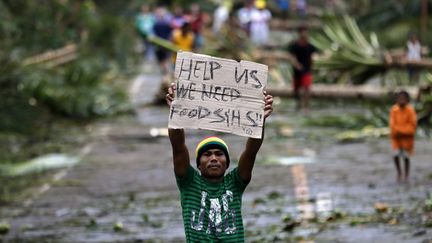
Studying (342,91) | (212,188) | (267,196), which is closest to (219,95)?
(212,188)

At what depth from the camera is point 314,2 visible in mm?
54031

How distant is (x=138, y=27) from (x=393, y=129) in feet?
76.4

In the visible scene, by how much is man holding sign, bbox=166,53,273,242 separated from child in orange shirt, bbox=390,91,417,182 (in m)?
8.82

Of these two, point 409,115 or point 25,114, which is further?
point 25,114

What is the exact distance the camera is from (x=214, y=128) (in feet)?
25.9

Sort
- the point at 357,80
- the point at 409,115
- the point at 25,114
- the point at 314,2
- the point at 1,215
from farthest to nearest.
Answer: the point at 314,2 < the point at 357,80 < the point at 25,114 < the point at 409,115 < the point at 1,215

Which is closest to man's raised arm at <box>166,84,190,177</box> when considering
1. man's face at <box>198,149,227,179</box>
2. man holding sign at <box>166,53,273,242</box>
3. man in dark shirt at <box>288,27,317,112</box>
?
man holding sign at <box>166,53,273,242</box>

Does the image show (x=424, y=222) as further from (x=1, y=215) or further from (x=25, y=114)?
(x=25, y=114)

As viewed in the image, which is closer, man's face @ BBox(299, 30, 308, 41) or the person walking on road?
the person walking on road

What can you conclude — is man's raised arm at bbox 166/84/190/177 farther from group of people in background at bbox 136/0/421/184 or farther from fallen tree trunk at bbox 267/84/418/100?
fallen tree trunk at bbox 267/84/418/100

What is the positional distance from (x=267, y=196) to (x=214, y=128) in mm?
7883

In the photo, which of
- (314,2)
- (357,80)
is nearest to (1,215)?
(357,80)

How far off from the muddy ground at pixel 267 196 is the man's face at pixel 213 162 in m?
4.66

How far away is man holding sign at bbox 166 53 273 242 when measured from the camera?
7848 mm
